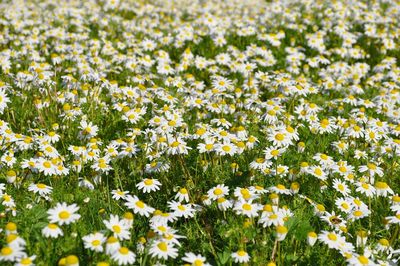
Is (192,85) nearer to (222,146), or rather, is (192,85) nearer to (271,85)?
(271,85)

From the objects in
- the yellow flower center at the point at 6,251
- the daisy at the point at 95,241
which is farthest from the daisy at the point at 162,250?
the yellow flower center at the point at 6,251

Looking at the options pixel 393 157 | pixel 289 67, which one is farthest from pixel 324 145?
pixel 289 67

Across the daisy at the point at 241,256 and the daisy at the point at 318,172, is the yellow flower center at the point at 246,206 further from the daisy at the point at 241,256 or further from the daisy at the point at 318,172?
the daisy at the point at 318,172

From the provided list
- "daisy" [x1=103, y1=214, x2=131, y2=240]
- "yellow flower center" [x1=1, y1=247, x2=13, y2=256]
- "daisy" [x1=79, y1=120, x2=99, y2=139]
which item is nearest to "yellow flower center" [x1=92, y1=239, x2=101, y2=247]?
"daisy" [x1=103, y1=214, x2=131, y2=240]

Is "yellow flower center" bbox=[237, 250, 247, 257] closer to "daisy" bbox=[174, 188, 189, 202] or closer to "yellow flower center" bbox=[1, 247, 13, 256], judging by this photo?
"daisy" bbox=[174, 188, 189, 202]

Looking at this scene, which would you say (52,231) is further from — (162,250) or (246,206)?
(246,206)

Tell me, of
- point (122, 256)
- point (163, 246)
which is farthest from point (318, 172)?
point (122, 256)
